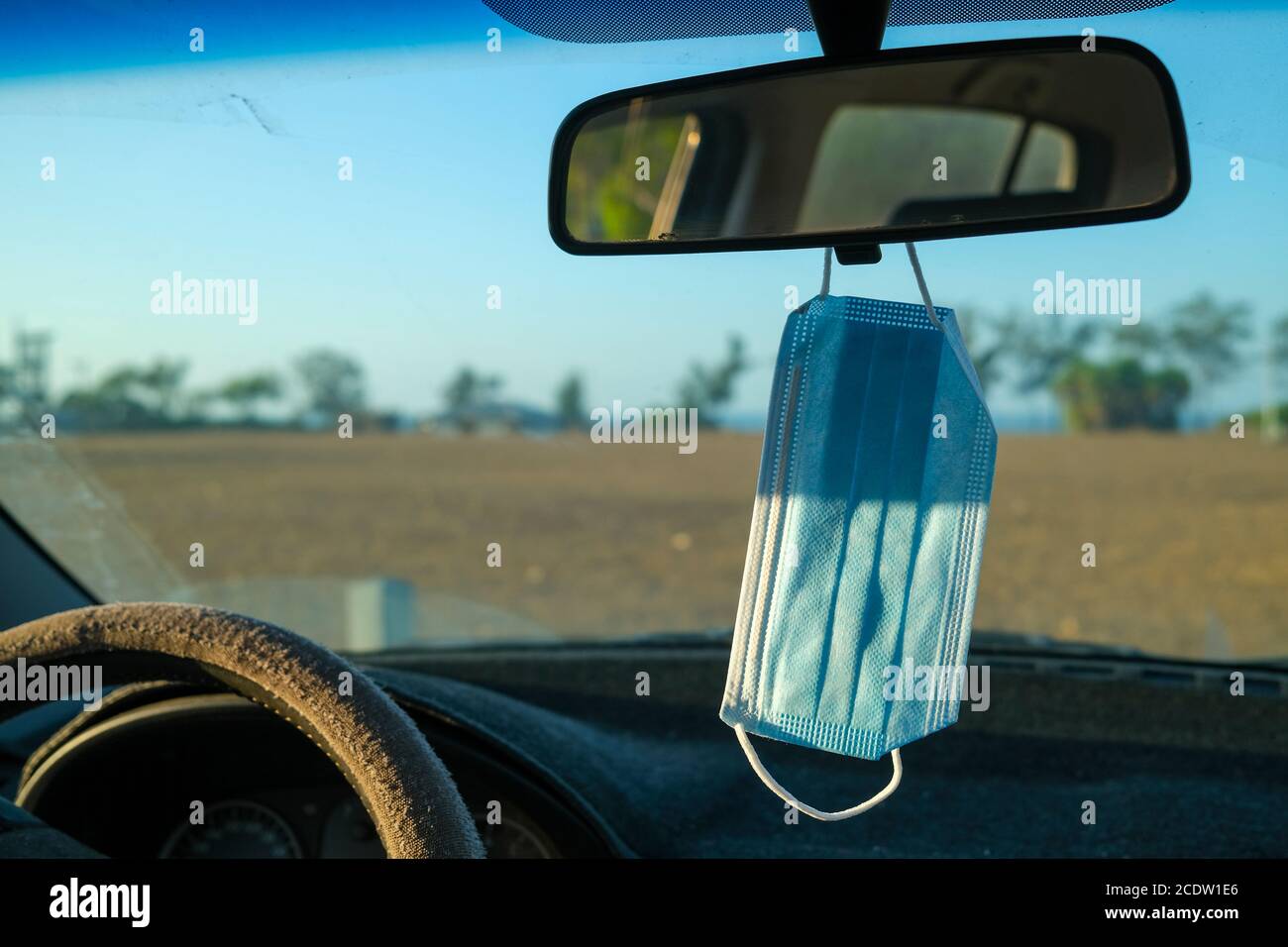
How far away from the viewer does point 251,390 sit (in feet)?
92.5

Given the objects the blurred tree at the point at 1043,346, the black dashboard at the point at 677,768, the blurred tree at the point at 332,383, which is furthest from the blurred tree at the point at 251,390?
the black dashboard at the point at 677,768

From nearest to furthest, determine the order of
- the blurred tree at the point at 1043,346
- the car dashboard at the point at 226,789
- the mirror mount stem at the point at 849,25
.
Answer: the mirror mount stem at the point at 849,25 → the car dashboard at the point at 226,789 → the blurred tree at the point at 1043,346

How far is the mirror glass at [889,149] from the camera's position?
2.35 metres

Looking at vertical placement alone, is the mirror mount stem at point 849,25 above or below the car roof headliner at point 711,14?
below

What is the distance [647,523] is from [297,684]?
1758 centimetres

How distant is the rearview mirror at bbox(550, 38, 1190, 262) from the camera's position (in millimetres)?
2322

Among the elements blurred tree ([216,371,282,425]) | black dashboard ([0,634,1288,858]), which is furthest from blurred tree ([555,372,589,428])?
black dashboard ([0,634,1288,858])

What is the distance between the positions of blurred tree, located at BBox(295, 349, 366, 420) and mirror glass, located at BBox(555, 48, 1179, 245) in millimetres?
25889

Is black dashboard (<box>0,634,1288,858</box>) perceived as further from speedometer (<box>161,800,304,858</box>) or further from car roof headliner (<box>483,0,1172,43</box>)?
car roof headliner (<box>483,0,1172,43</box>)

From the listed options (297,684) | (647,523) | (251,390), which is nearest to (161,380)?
(251,390)

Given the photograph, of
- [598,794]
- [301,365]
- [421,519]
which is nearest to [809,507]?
[598,794]

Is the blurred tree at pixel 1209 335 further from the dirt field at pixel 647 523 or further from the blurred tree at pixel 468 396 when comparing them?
the blurred tree at pixel 468 396

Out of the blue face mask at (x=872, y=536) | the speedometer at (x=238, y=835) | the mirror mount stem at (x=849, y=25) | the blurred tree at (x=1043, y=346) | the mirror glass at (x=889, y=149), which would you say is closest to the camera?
the mirror mount stem at (x=849, y=25)

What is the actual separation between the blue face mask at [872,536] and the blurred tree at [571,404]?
24.3 m
